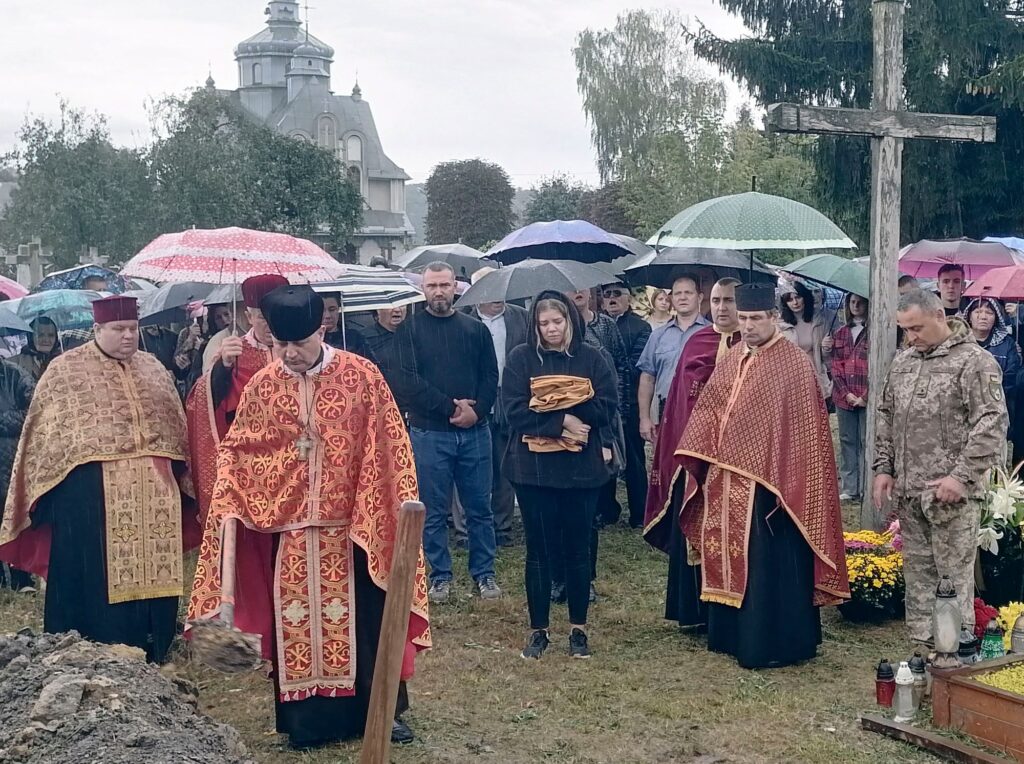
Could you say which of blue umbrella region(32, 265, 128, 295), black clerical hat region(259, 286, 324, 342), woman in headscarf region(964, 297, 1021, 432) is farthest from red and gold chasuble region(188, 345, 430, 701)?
blue umbrella region(32, 265, 128, 295)

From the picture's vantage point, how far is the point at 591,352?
23.3ft

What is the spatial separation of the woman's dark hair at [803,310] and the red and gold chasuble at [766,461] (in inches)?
196

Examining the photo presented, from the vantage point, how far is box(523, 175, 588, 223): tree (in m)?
45.9

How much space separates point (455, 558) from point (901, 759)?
4603mm

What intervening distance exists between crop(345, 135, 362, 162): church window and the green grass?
74297 millimetres

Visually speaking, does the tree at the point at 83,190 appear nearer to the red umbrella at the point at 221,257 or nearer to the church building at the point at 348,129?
the red umbrella at the point at 221,257

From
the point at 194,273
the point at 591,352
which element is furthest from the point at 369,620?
the point at 194,273

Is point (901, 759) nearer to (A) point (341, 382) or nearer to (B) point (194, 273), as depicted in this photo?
(A) point (341, 382)

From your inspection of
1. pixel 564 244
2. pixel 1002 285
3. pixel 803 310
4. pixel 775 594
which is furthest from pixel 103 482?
pixel 803 310

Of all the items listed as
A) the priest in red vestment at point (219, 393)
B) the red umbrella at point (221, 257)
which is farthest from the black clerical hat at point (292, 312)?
the red umbrella at point (221, 257)

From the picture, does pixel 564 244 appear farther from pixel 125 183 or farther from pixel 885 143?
pixel 125 183

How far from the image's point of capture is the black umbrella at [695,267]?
31.5 ft

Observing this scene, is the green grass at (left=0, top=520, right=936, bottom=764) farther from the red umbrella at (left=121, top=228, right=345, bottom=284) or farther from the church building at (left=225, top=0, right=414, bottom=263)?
the church building at (left=225, top=0, right=414, bottom=263)

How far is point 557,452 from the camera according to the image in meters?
6.91
